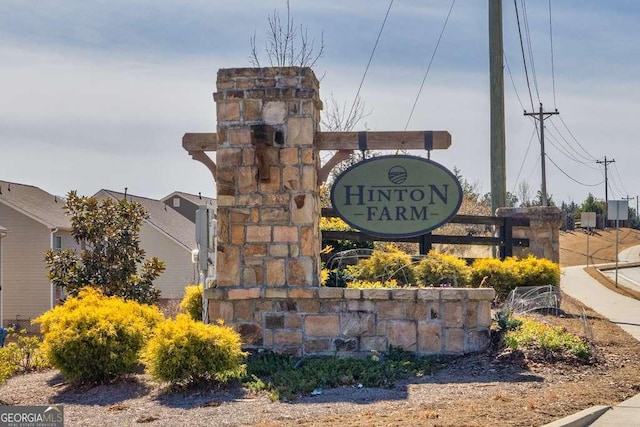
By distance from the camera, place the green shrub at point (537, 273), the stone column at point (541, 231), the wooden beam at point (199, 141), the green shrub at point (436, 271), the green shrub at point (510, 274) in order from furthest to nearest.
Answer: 1. the stone column at point (541, 231)
2. the green shrub at point (537, 273)
3. the green shrub at point (510, 274)
4. the green shrub at point (436, 271)
5. the wooden beam at point (199, 141)

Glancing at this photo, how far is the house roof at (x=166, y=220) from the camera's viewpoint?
33.9m

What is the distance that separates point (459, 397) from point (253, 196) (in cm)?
384

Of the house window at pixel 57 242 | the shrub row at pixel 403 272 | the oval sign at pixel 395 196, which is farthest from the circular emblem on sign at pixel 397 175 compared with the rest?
the house window at pixel 57 242

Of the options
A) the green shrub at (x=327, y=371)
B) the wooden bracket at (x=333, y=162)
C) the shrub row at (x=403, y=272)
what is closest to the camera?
the green shrub at (x=327, y=371)

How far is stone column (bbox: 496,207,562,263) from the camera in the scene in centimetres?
1633

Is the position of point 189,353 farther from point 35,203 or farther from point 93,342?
point 35,203

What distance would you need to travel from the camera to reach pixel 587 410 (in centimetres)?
700

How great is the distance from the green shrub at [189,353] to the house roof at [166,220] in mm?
24718

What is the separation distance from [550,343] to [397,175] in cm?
290

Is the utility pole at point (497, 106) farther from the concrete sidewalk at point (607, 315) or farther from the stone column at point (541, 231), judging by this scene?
the concrete sidewalk at point (607, 315)

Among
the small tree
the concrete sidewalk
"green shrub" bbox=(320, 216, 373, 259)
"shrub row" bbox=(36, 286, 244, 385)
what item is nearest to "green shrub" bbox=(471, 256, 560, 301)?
the concrete sidewalk

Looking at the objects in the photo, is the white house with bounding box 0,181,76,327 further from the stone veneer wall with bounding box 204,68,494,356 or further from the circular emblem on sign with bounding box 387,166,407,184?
the circular emblem on sign with bounding box 387,166,407,184

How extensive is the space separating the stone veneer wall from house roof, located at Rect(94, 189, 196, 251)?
22941mm

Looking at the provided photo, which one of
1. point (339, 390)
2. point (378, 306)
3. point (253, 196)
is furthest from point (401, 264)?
point (339, 390)
